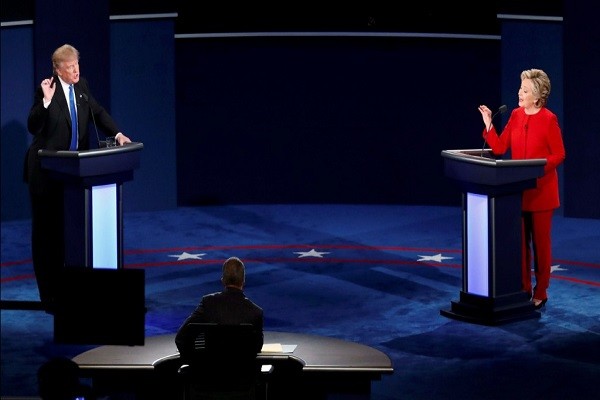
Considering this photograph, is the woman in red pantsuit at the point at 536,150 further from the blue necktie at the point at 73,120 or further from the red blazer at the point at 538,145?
the blue necktie at the point at 73,120

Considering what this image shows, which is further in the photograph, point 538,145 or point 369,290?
point 369,290

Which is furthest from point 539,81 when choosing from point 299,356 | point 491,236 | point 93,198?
point 299,356

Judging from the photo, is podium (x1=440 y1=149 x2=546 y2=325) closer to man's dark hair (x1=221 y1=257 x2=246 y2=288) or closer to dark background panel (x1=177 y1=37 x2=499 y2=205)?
man's dark hair (x1=221 y1=257 x2=246 y2=288)

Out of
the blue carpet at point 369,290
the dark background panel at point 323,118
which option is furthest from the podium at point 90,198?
the dark background panel at point 323,118

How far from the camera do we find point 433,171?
1412cm

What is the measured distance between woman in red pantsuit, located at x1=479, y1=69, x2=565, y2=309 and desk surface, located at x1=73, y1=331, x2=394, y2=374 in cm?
281

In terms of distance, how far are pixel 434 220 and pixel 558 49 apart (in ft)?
7.16

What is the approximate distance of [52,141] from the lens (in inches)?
355

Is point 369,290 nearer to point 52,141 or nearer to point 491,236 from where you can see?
point 491,236

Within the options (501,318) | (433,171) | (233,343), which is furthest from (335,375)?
(433,171)

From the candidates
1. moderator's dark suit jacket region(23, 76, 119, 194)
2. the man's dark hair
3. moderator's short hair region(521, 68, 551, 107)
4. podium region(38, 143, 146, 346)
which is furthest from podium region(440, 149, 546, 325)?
the man's dark hair

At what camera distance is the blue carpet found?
306 inches

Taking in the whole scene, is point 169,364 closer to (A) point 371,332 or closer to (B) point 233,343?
(B) point 233,343

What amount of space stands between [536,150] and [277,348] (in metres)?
3.38
